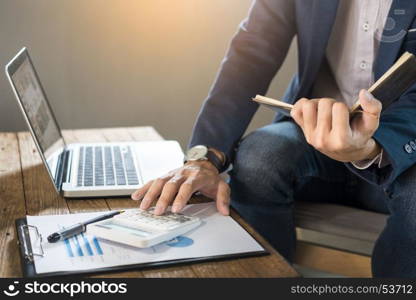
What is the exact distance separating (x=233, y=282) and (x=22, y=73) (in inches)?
26.7

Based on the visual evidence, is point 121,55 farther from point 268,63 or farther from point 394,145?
point 394,145

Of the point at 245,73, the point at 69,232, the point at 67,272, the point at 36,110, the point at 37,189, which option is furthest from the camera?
the point at 245,73

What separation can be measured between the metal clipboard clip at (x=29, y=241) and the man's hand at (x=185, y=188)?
16 centimetres

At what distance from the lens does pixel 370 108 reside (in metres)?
0.80

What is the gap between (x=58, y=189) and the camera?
3.43 feet

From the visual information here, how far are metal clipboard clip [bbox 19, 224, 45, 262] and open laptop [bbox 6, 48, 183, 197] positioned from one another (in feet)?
0.55

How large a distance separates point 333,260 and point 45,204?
56cm

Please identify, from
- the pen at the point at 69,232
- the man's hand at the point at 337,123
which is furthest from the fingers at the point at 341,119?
the pen at the point at 69,232

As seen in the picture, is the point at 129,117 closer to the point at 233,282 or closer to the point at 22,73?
the point at 22,73

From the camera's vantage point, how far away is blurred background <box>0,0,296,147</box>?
196 centimetres

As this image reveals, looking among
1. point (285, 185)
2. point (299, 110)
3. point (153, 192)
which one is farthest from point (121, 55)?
point (299, 110)

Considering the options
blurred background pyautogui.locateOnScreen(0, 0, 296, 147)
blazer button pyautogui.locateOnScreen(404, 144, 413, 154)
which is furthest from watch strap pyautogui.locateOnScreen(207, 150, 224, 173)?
blurred background pyautogui.locateOnScreen(0, 0, 296, 147)

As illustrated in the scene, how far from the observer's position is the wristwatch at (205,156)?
1112 millimetres

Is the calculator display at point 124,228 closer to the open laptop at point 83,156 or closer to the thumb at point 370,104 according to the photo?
the open laptop at point 83,156
